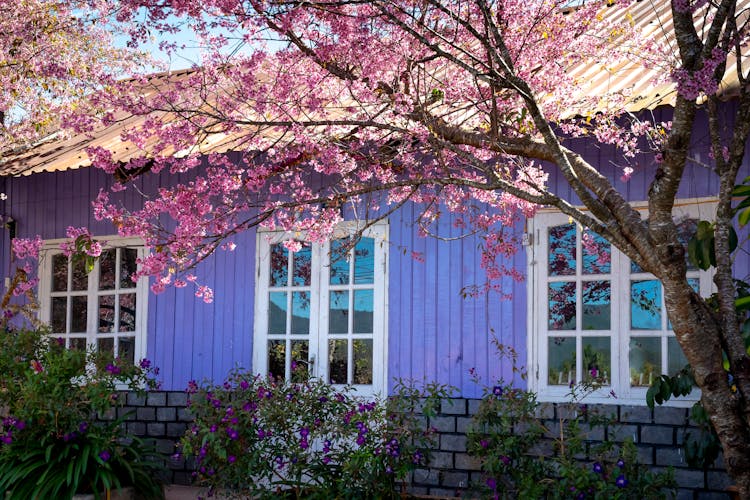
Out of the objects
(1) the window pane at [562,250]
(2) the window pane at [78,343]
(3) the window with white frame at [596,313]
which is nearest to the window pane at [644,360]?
(3) the window with white frame at [596,313]

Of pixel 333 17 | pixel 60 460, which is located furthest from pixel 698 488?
pixel 60 460

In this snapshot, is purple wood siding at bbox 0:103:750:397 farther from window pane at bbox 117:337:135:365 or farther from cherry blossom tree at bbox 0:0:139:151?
cherry blossom tree at bbox 0:0:139:151

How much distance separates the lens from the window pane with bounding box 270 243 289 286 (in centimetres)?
817

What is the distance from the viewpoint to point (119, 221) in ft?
20.1

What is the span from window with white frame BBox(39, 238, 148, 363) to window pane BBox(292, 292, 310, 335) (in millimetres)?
1601

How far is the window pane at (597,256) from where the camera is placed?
6.60 metres

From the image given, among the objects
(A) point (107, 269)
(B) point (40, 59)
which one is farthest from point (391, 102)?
(B) point (40, 59)

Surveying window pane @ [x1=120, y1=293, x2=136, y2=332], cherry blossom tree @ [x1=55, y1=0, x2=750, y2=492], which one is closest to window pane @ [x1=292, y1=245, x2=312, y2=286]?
cherry blossom tree @ [x1=55, y1=0, x2=750, y2=492]

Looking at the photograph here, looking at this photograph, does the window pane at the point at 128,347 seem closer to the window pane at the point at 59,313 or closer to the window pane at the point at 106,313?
the window pane at the point at 106,313

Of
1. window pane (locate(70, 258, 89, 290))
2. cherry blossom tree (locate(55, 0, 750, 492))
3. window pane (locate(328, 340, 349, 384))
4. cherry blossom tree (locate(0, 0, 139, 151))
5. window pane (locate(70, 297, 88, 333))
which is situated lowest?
window pane (locate(328, 340, 349, 384))

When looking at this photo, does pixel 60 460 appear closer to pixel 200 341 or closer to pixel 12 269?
pixel 200 341

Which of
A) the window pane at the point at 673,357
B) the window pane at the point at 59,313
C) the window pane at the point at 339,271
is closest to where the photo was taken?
the window pane at the point at 673,357

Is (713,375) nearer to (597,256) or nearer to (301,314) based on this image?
(597,256)

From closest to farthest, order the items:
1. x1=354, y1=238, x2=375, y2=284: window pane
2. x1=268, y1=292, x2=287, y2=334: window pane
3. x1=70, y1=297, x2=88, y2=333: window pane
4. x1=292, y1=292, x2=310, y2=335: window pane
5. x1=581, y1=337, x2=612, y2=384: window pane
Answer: x1=581, y1=337, x2=612, y2=384: window pane < x1=354, y1=238, x2=375, y2=284: window pane < x1=292, y1=292, x2=310, y2=335: window pane < x1=268, y1=292, x2=287, y2=334: window pane < x1=70, y1=297, x2=88, y2=333: window pane
